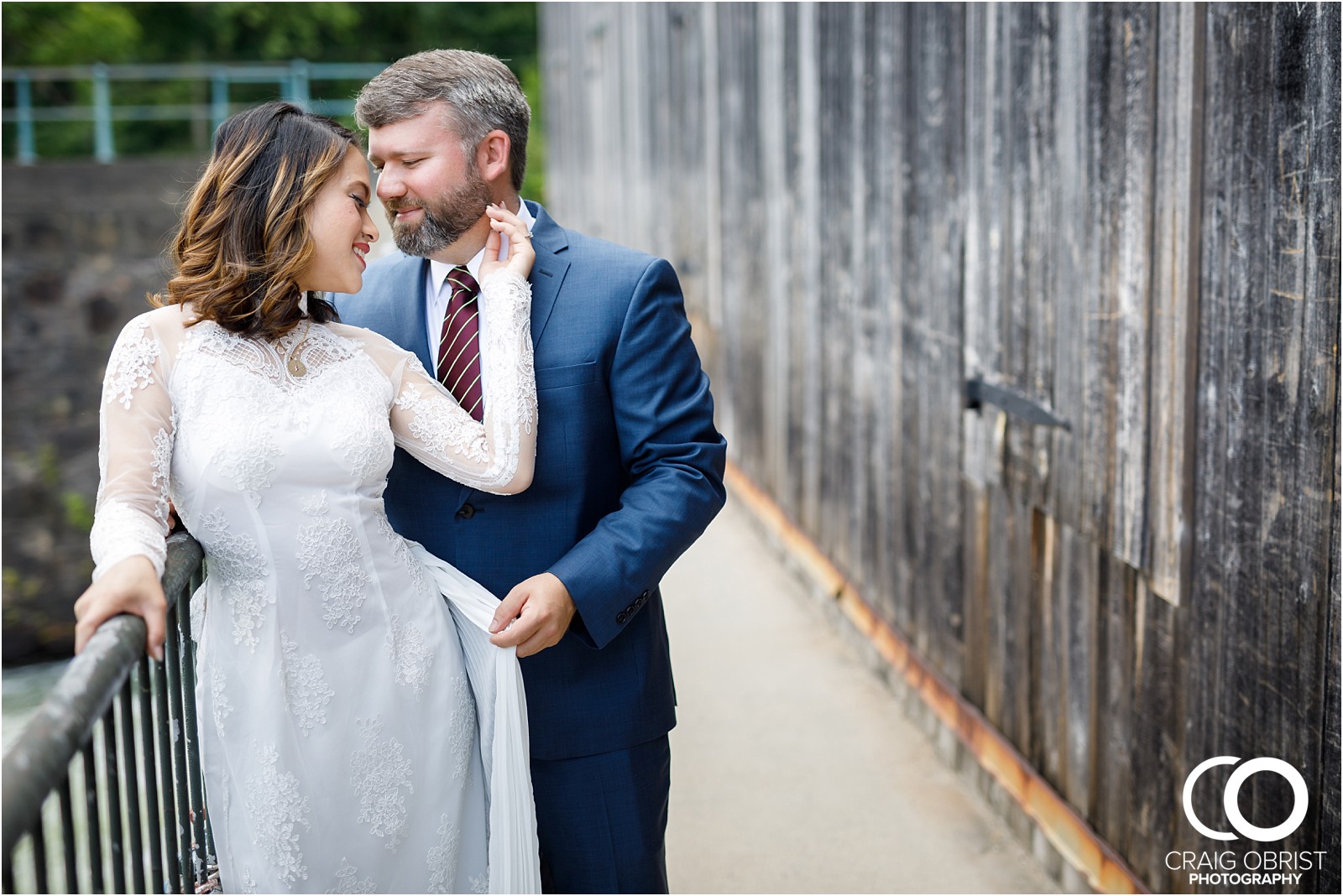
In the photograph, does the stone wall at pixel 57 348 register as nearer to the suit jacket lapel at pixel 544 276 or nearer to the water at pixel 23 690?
the water at pixel 23 690

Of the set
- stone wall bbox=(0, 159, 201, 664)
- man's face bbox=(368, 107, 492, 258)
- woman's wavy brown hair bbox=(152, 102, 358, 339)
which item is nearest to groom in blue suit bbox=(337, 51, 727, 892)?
man's face bbox=(368, 107, 492, 258)

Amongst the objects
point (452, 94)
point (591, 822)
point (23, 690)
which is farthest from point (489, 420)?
point (23, 690)

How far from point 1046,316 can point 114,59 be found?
2174 centimetres

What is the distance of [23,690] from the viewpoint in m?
10.4

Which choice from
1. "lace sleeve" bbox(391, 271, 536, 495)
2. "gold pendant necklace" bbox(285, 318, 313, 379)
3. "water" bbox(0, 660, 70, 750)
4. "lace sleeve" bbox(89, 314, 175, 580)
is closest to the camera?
"lace sleeve" bbox(89, 314, 175, 580)

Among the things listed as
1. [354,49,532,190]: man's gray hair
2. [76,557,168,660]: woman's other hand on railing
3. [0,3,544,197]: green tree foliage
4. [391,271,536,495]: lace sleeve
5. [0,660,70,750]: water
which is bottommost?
[0,660,70,750]: water

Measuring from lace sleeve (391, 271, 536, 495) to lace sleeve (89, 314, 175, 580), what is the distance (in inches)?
14.0

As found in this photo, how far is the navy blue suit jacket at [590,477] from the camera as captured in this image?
82.7 inches

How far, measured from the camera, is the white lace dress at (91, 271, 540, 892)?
5.67 ft

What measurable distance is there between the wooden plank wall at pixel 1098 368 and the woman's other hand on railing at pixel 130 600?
161 cm

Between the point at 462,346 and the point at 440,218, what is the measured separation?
208 millimetres

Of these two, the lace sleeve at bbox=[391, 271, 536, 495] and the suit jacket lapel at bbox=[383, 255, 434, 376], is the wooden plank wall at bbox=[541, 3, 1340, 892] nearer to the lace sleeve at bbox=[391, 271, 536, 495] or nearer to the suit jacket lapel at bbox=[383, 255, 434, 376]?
the lace sleeve at bbox=[391, 271, 536, 495]

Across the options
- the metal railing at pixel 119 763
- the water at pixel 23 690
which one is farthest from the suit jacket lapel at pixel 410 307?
the water at pixel 23 690

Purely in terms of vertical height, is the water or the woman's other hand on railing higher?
the woman's other hand on railing
